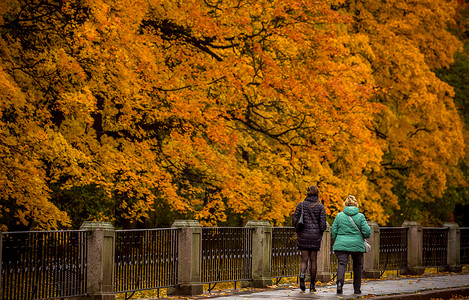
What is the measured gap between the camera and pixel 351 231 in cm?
1354

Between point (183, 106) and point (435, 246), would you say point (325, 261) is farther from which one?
point (435, 246)

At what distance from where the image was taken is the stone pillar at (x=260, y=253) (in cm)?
1509

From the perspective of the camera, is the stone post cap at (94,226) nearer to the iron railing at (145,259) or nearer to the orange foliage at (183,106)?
the iron railing at (145,259)

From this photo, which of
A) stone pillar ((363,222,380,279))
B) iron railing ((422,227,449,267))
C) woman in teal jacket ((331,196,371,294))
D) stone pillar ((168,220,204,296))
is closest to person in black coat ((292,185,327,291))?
woman in teal jacket ((331,196,371,294))

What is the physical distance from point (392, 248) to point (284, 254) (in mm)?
4896

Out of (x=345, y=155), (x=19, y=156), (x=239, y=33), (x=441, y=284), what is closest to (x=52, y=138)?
(x=19, y=156)

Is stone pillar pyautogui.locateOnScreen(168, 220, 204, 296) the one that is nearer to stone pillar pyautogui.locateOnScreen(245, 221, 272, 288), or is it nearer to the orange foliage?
stone pillar pyautogui.locateOnScreen(245, 221, 272, 288)

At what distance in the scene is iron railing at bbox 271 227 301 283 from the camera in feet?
51.6

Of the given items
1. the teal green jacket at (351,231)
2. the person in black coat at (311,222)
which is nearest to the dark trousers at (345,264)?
the teal green jacket at (351,231)

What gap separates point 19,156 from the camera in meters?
15.4

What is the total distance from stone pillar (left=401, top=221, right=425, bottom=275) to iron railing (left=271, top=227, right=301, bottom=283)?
16.8ft

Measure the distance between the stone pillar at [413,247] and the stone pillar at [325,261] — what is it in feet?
14.2

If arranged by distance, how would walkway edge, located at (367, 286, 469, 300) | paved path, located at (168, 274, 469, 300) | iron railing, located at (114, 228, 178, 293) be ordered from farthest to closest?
walkway edge, located at (367, 286, 469, 300)
paved path, located at (168, 274, 469, 300)
iron railing, located at (114, 228, 178, 293)

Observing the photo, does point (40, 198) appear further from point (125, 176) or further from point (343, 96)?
point (343, 96)
